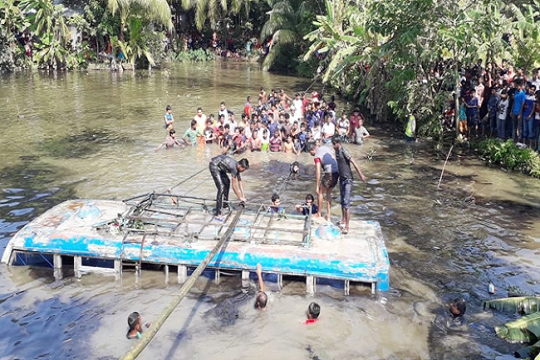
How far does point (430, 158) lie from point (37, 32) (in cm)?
2649

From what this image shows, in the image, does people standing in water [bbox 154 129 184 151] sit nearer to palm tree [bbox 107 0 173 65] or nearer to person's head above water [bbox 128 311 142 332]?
person's head above water [bbox 128 311 142 332]

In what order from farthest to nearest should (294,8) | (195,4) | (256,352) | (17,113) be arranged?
1. (195,4)
2. (294,8)
3. (17,113)
4. (256,352)

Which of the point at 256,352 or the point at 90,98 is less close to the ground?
the point at 90,98

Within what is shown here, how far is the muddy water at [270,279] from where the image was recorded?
8719mm

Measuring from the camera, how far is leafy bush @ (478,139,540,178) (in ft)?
51.2

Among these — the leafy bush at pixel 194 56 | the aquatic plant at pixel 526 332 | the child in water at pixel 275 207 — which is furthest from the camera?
the leafy bush at pixel 194 56

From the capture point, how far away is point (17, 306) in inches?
380

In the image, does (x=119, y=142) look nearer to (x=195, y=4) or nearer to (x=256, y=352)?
(x=256, y=352)

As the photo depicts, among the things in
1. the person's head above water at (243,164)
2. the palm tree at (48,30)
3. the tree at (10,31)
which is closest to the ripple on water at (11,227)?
the person's head above water at (243,164)

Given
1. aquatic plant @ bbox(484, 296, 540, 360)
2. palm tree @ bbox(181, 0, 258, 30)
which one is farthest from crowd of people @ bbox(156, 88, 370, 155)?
palm tree @ bbox(181, 0, 258, 30)

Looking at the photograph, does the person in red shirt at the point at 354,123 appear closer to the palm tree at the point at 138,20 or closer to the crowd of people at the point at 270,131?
the crowd of people at the point at 270,131

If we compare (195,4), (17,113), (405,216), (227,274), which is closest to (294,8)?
(195,4)

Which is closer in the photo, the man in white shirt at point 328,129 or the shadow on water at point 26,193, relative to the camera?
the shadow on water at point 26,193

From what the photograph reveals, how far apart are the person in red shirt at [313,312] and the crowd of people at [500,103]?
32.5ft
